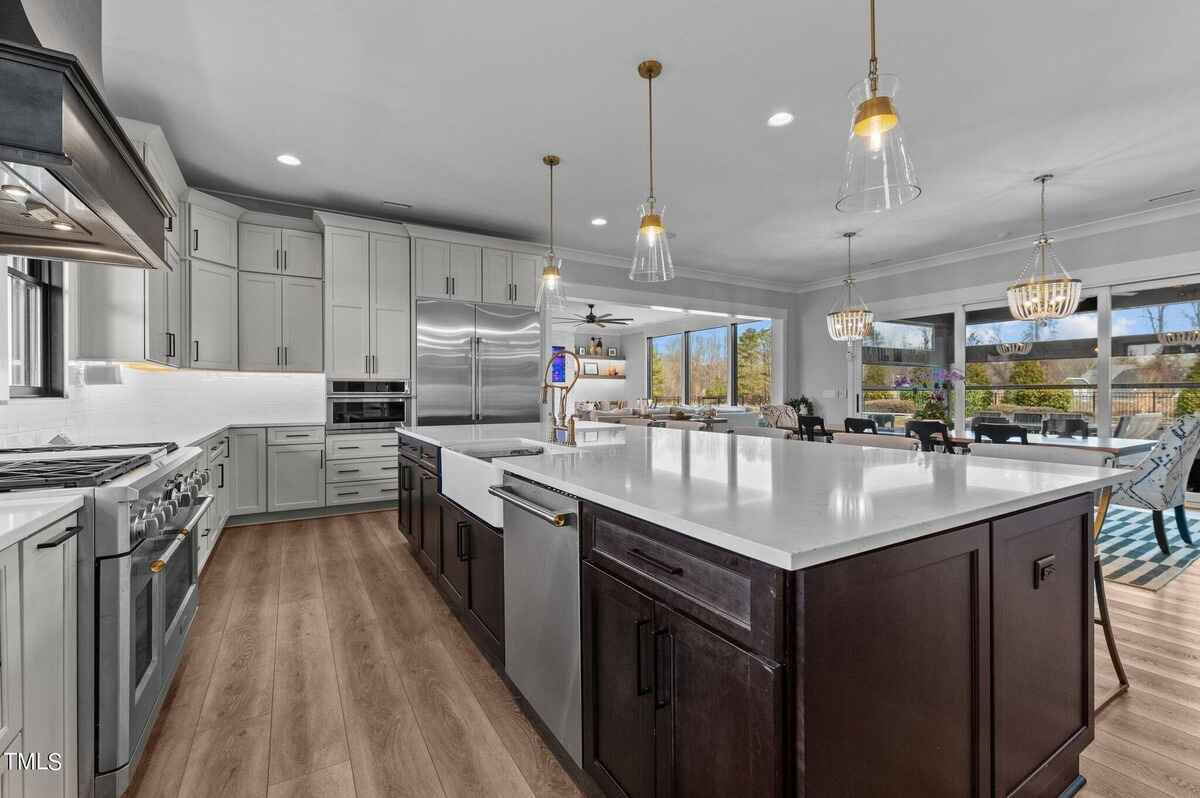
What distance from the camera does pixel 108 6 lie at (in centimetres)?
234

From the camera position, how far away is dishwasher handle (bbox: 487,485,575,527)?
1457 mm

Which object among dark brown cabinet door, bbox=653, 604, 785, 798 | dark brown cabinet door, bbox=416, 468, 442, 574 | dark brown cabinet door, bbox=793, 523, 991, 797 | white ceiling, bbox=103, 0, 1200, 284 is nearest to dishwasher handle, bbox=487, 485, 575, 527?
dark brown cabinet door, bbox=653, 604, 785, 798

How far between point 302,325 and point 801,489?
4.69 meters

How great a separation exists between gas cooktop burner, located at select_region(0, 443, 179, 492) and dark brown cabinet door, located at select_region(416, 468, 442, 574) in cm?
112

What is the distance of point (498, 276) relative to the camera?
17.7ft

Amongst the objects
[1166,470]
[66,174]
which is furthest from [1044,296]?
[66,174]

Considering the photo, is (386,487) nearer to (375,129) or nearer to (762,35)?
(375,129)

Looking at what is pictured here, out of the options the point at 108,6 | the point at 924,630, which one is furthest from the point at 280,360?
the point at 924,630

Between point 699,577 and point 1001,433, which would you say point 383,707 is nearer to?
point 699,577

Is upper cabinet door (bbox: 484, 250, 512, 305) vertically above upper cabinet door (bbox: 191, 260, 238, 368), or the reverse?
upper cabinet door (bbox: 484, 250, 512, 305)

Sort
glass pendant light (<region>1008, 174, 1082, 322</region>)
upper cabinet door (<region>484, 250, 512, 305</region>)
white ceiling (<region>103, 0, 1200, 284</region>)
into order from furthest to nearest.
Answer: upper cabinet door (<region>484, 250, 512, 305</region>), glass pendant light (<region>1008, 174, 1082, 322</region>), white ceiling (<region>103, 0, 1200, 284</region>)

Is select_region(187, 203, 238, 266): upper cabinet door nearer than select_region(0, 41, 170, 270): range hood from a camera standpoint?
No

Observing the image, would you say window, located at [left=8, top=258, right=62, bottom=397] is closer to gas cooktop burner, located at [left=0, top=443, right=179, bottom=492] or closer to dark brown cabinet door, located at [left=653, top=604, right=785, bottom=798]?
gas cooktop burner, located at [left=0, top=443, right=179, bottom=492]

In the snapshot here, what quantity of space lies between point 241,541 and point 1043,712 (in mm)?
4642
